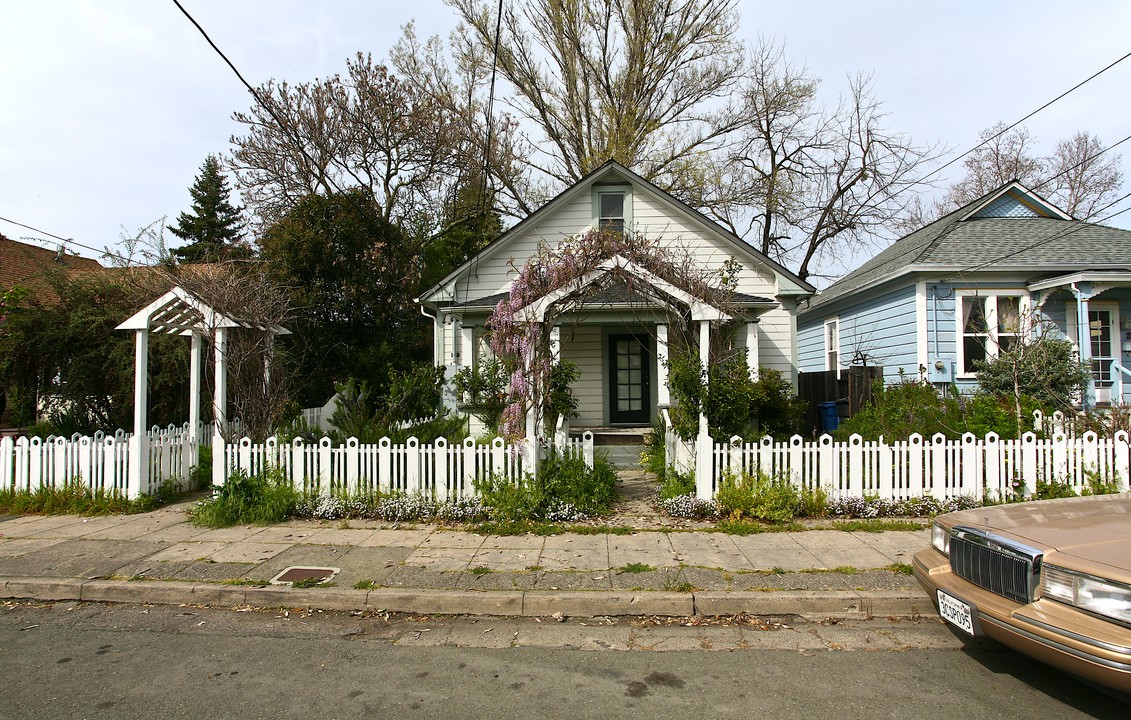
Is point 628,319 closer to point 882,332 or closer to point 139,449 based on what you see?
point 882,332

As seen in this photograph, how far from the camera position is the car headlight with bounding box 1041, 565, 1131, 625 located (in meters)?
3.34

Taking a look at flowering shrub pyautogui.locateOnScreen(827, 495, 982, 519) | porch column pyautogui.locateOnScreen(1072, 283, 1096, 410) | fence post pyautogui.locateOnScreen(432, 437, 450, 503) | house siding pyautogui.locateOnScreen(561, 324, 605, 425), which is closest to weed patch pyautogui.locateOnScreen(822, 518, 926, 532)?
flowering shrub pyautogui.locateOnScreen(827, 495, 982, 519)

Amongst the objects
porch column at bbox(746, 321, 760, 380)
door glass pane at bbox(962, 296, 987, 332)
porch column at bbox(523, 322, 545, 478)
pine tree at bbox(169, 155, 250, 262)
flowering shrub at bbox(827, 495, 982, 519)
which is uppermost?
pine tree at bbox(169, 155, 250, 262)

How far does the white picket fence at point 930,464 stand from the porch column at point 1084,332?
548 centimetres

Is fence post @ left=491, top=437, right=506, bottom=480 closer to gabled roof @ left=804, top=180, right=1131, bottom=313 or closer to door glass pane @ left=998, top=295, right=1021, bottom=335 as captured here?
gabled roof @ left=804, top=180, right=1131, bottom=313

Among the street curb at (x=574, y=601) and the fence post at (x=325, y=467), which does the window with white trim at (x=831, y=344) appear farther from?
the fence post at (x=325, y=467)

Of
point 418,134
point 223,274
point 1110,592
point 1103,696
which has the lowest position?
point 1103,696

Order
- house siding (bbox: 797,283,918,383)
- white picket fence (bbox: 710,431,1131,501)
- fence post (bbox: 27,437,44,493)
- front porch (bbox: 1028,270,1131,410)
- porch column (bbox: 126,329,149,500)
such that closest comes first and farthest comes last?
white picket fence (bbox: 710,431,1131,501), porch column (bbox: 126,329,149,500), fence post (bbox: 27,437,44,493), front porch (bbox: 1028,270,1131,410), house siding (bbox: 797,283,918,383)

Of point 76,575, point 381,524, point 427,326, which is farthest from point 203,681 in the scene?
point 427,326

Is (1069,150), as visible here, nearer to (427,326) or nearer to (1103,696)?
(427,326)

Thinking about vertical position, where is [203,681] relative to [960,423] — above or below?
below

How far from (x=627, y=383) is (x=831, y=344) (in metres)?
6.96

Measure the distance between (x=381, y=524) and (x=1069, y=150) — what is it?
1411 inches

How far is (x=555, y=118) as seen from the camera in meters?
25.6
